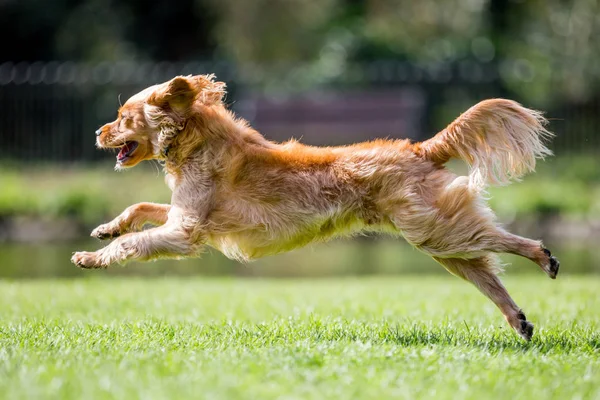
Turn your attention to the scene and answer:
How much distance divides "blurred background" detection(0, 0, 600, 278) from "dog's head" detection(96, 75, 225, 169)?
359 cm

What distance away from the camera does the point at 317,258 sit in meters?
17.9

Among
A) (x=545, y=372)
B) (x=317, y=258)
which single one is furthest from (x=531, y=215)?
(x=545, y=372)

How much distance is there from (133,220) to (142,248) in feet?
2.17

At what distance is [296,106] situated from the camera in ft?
74.3

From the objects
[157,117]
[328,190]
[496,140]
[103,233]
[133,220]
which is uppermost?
[157,117]

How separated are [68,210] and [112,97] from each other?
633 centimetres

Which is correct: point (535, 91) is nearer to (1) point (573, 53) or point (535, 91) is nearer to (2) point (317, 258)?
(1) point (573, 53)

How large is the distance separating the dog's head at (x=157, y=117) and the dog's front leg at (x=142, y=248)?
82cm

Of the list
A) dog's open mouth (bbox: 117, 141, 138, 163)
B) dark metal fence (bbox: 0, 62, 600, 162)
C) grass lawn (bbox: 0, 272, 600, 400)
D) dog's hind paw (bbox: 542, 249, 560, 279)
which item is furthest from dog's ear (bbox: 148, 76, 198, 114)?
dark metal fence (bbox: 0, 62, 600, 162)

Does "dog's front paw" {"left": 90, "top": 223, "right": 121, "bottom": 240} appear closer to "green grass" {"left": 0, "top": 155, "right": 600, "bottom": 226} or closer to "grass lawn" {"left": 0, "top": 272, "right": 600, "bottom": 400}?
"grass lawn" {"left": 0, "top": 272, "right": 600, "bottom": 400}

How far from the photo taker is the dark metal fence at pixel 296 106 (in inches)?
875

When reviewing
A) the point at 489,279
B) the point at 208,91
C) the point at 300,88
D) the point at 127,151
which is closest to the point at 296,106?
the point at 300,88

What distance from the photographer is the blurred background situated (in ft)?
61.1

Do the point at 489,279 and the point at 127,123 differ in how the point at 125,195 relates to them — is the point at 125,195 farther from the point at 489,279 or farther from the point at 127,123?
the point at 489,279
